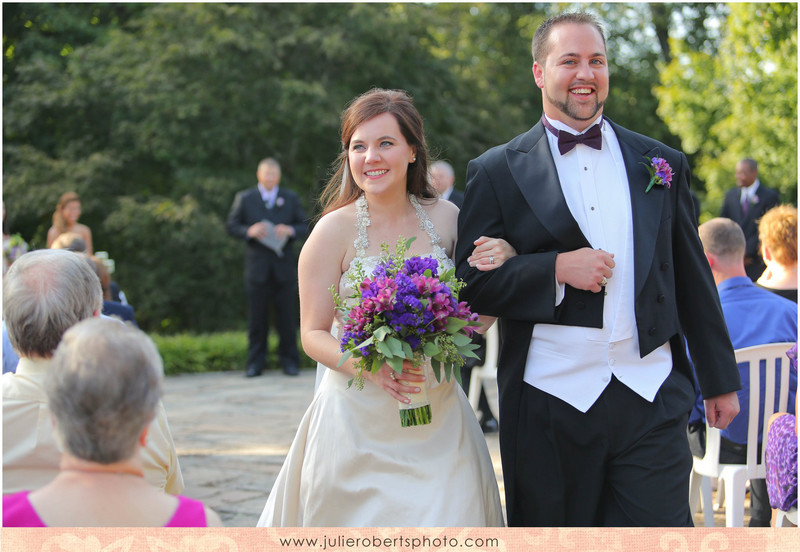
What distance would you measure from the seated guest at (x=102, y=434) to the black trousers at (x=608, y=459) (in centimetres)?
137

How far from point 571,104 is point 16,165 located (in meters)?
15.4

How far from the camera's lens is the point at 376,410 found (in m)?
3.35

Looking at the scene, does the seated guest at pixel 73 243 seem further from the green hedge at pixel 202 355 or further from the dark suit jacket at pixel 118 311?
the green hedge at pixel 202 355

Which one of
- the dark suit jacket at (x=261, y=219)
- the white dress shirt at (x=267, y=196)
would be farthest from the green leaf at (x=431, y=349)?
the white dress shirt at (x=267, y=196)

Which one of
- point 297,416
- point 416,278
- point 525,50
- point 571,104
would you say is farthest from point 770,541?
point 525,50

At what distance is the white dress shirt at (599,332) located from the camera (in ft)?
9.75

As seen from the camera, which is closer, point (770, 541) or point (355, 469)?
point (770, 541)

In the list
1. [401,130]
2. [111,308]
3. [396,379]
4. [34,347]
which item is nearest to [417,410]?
[396,379]

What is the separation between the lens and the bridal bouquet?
2887 millimetres

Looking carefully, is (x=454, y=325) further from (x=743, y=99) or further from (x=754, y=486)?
(x=743, y=99)

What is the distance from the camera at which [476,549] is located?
8.91 feet

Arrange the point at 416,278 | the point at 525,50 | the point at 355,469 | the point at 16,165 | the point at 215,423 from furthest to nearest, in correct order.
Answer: the point at 525,50
the point at 16,165
the point at 215,423
the point at 355,469
the point at 416,278

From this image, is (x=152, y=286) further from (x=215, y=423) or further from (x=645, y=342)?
(x=645, y=342)

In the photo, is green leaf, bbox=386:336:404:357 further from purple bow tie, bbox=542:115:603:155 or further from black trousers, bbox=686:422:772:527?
black trousers, bbox=686:422:772:527
